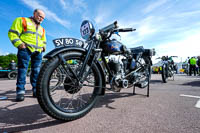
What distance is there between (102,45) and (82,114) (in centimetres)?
109

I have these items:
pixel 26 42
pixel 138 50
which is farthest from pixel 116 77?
pixel 26 42

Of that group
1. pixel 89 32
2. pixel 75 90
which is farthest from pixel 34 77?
pixel 89 32

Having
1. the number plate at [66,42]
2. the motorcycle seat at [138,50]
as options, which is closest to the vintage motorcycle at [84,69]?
the number plate at [66,42]

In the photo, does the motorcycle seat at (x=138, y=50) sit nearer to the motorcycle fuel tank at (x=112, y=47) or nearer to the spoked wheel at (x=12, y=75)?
the motorcycle fuel tank at (x=112, y=47)

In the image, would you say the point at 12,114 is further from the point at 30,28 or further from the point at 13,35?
the point at 30,28

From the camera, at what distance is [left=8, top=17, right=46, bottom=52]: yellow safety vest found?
6.69 ft

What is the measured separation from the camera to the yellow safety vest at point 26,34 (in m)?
2.04

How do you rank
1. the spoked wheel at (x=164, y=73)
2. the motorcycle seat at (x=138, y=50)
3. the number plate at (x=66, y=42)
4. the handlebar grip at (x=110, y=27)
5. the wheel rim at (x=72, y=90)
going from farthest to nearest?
the spoked wheel at (x=164, y=73) < the motorcycle seat at (x=138, y=50) < the number plate at (x=66, y=42) < the handlebar grip at (x=110, y=27) < the wheel rim at (x=72, y=90)

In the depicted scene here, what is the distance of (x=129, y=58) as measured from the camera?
2.39m

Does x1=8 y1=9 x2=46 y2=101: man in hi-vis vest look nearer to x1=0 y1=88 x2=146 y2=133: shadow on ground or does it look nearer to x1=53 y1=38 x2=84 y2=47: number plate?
x1=53 y1=38 x2=84 y2=47: number plate

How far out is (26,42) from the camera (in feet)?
7.20

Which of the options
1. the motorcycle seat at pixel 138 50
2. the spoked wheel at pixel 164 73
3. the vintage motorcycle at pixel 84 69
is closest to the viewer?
the vintage motorcycle at pixel 84 69

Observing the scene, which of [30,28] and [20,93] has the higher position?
[30,28]

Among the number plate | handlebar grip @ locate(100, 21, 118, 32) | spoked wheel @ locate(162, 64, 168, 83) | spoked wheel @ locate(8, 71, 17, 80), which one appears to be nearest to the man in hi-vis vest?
the number plate
